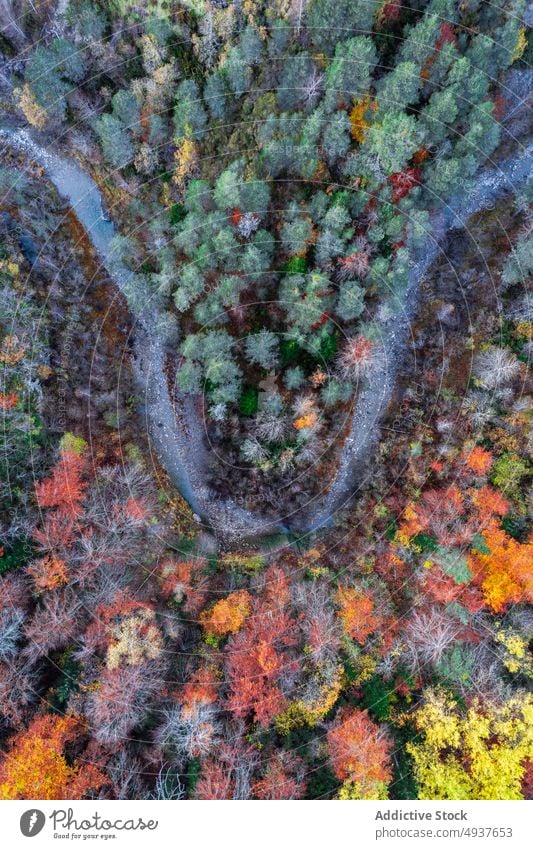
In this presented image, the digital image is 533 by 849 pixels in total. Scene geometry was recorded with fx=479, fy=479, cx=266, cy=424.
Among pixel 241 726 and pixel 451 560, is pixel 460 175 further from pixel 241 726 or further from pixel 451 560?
pixel 241 726

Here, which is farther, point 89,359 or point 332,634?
point 89,359

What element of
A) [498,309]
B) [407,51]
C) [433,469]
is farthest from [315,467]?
[407,51]

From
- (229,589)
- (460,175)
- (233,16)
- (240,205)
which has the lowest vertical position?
(229,589)

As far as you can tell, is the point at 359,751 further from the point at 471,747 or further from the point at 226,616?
the point at 226,616
